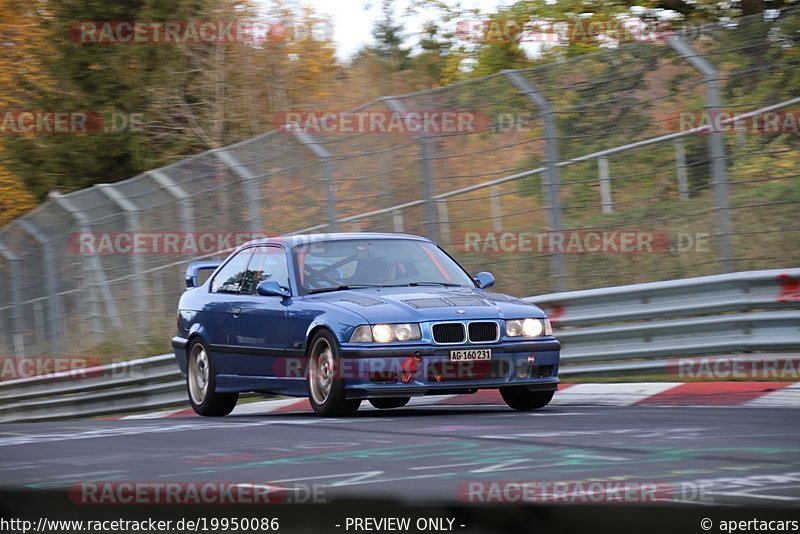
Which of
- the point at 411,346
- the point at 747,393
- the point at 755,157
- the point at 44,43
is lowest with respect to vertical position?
the point at 747,393

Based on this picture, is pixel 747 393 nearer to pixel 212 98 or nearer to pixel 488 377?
pixel 488 377

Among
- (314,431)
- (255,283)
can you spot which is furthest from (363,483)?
(255,283)

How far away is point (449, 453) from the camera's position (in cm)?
632

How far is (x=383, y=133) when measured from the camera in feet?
47.1

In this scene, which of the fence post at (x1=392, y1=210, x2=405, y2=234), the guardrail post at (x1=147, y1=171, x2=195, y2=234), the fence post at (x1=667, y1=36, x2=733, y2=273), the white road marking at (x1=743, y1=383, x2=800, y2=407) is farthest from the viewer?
the guardrail post at (x1=147, y1=171, x2=195, y2=234)

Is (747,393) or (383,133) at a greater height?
(383,133)

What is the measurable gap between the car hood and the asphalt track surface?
2.31 ft

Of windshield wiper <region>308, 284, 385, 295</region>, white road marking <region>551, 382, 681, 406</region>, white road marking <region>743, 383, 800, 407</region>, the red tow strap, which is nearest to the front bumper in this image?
the red tow strap

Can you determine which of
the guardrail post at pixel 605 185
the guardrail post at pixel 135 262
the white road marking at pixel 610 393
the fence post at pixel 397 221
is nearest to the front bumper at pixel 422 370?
the white road marking at pixel 610 393

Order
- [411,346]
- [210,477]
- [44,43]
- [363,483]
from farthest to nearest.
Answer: [44,43] < [411,346] < [210,477] < [363,483]

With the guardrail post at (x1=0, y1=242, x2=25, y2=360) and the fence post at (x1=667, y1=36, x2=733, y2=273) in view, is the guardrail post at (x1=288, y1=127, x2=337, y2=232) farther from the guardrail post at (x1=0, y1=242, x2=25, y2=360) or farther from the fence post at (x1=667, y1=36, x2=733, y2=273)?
the guardrail post at (x1=0, y1=242, x2=25, y2=360)

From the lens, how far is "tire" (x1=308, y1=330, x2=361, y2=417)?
9398 millimetres

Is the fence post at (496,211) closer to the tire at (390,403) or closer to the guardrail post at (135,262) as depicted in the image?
the tire at (390,403)

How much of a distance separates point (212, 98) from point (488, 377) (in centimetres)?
2309
